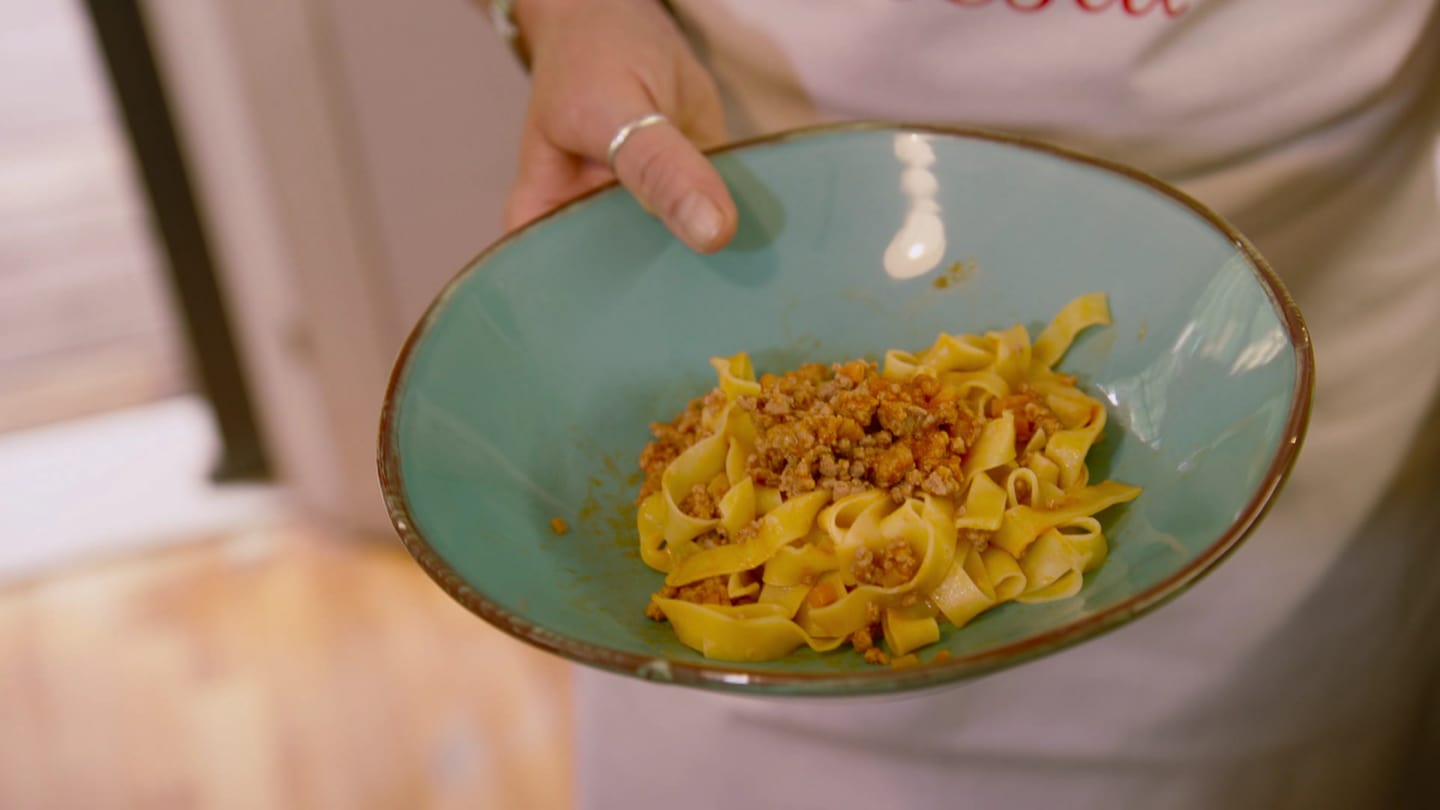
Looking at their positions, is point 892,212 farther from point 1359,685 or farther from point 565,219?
point 1359,685

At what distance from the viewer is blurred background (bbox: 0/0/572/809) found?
2336 millimetres

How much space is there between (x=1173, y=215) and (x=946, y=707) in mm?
574

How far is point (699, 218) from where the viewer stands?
3.52 ft

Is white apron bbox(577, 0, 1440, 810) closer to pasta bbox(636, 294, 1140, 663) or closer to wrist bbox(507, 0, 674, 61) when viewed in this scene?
wrist bbox(507, 0, 674, 61)

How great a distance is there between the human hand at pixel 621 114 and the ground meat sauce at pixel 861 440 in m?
0.18

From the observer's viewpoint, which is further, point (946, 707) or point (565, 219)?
point (946, 707)

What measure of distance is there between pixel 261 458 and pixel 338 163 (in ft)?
3.24

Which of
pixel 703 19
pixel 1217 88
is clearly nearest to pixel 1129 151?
pixel 1217 88

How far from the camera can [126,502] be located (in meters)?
3.05

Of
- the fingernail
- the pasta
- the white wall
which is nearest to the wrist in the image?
the fingernail

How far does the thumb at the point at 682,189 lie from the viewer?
3.53 feet

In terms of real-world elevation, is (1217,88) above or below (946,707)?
above

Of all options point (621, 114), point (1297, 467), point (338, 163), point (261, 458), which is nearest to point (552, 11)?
point (621, 114)

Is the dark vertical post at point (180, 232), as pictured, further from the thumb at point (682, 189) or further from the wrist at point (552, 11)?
the thumb at point (682, 189)
